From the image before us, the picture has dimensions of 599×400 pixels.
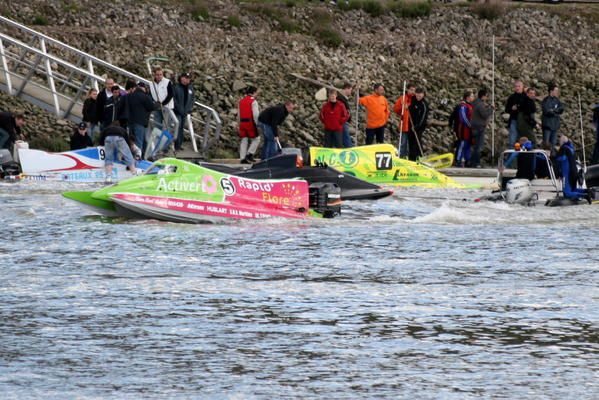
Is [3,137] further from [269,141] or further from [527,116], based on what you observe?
[527,116]

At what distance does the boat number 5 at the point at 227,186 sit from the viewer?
918 inches

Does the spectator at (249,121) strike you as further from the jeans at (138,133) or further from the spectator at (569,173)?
the spectator at (569,173)

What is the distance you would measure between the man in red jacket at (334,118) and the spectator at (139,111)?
4518 millimetres

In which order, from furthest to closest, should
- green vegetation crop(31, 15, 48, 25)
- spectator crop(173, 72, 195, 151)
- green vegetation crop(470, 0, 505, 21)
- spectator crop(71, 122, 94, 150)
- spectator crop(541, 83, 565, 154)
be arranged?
green vegetation crop(470, 0, 505, 21) → green vegetation crop(31, 15, 48, 25) → spectator crop(541, 83, 565, 154) → spectator crop(173, 72, 195, 151) → spectator crop(71, 122, 94, 150)

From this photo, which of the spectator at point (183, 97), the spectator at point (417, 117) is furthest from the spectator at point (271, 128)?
the spectator at point (417, 117)

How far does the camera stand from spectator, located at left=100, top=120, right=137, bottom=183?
30783 millimetres

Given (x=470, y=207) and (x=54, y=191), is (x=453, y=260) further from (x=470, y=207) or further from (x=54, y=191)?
(x=54, y=191)

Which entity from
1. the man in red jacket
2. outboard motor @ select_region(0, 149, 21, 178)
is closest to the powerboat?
outboard motor @ select_region(0, 149, 21, 178)

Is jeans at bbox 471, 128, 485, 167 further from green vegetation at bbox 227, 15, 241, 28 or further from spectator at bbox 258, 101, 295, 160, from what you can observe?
green vegetation at bbox 227, 15, 241, 28

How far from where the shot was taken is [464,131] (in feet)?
121

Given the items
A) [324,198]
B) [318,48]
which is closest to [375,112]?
[324,198]

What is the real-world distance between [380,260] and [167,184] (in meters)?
4.28

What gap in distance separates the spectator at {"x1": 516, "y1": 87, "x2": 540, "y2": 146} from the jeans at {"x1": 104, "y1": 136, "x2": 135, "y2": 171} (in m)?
10.5

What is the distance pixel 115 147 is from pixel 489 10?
27121mm
